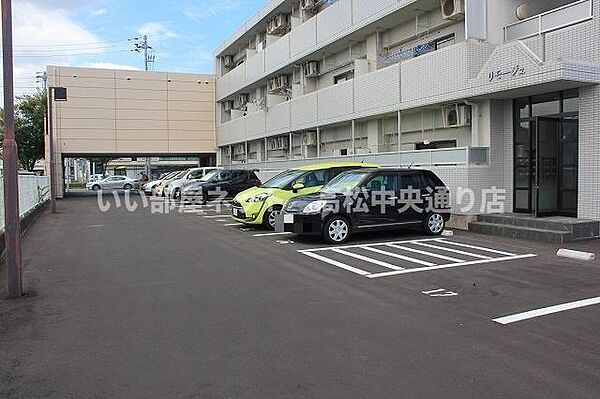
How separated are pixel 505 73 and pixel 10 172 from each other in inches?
412

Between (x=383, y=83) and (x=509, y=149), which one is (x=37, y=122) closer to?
(x=383, y=83)

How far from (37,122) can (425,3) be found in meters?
37.7

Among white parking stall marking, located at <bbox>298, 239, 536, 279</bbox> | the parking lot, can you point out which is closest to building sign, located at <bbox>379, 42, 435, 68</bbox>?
white parking stall marking, located at <bbox>298, 239, 536, 279</bbox>

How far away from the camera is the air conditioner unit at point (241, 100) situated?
112 ft

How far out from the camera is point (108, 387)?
4070 mm

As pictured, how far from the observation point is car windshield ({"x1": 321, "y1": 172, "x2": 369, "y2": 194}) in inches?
468

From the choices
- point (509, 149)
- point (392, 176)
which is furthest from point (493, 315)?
point (509, 149)

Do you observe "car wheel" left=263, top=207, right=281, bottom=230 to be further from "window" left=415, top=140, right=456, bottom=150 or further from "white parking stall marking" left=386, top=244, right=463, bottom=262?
"window" left=415, top=140, right=456, bottom=150

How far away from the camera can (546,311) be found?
6.05m

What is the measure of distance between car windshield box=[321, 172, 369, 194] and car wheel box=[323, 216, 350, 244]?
0.70 meters

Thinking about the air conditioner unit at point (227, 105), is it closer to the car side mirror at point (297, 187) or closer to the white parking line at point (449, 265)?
the car side mirror at point (297, 187)

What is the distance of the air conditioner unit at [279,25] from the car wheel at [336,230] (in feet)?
61.4

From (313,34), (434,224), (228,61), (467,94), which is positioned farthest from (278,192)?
(228,61)

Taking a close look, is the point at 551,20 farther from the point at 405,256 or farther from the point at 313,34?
the point at 313,34
